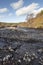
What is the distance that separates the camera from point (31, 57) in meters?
16.5

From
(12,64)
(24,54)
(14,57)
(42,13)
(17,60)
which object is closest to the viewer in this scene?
(12,64)

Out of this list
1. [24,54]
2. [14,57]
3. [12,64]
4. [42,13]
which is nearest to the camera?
[12,64]

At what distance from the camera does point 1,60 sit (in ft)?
49.0

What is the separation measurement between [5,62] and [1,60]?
2.07 feet

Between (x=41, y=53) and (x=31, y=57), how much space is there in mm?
2218

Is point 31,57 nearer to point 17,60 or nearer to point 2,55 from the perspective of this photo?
point 17,60

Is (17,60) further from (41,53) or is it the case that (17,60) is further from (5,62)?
(41,53)

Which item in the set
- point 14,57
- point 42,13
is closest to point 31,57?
point 14,57

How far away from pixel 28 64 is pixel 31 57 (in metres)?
2.13

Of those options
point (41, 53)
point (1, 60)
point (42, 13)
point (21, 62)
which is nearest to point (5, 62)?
point (1, 60)

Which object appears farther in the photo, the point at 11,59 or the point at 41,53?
the point at 41,53

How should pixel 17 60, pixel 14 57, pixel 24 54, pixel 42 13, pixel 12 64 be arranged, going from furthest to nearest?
pixel 42 13 → pixel 24 54 → pixel 14 57 → pixel 17 60 → pixel 12 64

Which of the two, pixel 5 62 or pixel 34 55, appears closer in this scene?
pixel 5 62

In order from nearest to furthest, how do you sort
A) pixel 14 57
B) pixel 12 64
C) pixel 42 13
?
pixel 12 64 < pixel 14 57 < pixel 42 13
